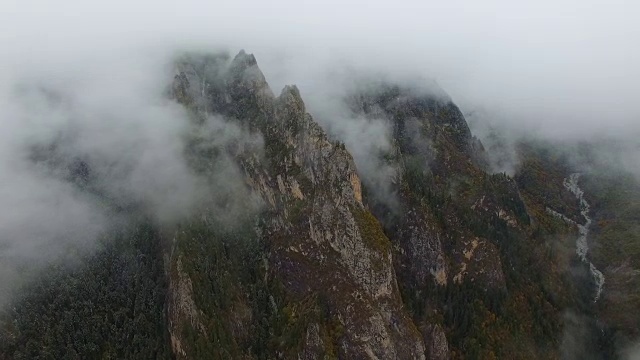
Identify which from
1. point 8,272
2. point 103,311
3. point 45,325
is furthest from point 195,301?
point 8,272

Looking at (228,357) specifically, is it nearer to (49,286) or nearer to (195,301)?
(195,301)

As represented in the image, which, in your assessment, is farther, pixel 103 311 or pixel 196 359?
pixel 103 311

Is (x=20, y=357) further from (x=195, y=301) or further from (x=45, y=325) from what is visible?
(x=195, y=301)

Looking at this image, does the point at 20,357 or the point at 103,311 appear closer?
the point at 20,357

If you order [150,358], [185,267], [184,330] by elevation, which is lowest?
[150,358]

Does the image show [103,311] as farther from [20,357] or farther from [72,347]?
[20,357]

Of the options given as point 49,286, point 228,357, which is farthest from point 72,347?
point 228,357

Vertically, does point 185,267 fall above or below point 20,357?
above

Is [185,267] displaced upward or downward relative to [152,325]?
upward
